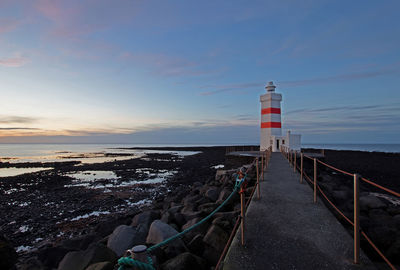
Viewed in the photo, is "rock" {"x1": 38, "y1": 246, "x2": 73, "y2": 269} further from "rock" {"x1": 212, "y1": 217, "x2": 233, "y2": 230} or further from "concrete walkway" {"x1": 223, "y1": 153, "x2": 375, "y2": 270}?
"concrete walkway" {"x1": 223, "y1": 153, "x2": 375, "y2": 270}

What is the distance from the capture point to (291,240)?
3.33 meters

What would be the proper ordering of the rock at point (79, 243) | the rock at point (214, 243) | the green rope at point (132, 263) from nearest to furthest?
the green rope at point (132, 263) < the rock at point (214, 243) < the rock at point (79, 243)

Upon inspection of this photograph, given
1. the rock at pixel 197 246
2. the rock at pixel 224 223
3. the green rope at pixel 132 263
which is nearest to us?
the green rope at pixel 132 263

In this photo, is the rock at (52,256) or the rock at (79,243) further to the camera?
the rock at (79,243)

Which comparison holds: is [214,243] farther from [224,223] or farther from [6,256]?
[6,256]

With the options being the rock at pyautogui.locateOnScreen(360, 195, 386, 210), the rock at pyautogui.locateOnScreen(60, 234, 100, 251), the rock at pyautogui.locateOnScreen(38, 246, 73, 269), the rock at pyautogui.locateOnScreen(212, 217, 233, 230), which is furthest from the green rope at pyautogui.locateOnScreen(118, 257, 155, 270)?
the rock at pyautogui.locateOnScreen(360, 195, 386, 210)

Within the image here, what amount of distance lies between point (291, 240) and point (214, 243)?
4.12ft

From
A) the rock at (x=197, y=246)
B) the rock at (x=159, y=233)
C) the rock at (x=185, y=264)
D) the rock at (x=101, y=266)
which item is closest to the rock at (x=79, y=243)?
the rock at (x=159, y=233)

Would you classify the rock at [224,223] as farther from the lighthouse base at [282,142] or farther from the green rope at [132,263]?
the lighthouse base at [282,142]

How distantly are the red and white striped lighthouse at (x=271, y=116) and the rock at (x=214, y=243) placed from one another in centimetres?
1546

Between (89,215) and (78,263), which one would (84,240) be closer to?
(78,263)

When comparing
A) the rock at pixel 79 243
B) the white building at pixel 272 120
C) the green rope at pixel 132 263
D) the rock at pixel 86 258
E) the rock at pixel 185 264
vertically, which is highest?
the white building at pixel 272 120

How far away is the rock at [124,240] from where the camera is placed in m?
4.57

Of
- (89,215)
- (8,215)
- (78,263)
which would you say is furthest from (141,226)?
(8,215)
